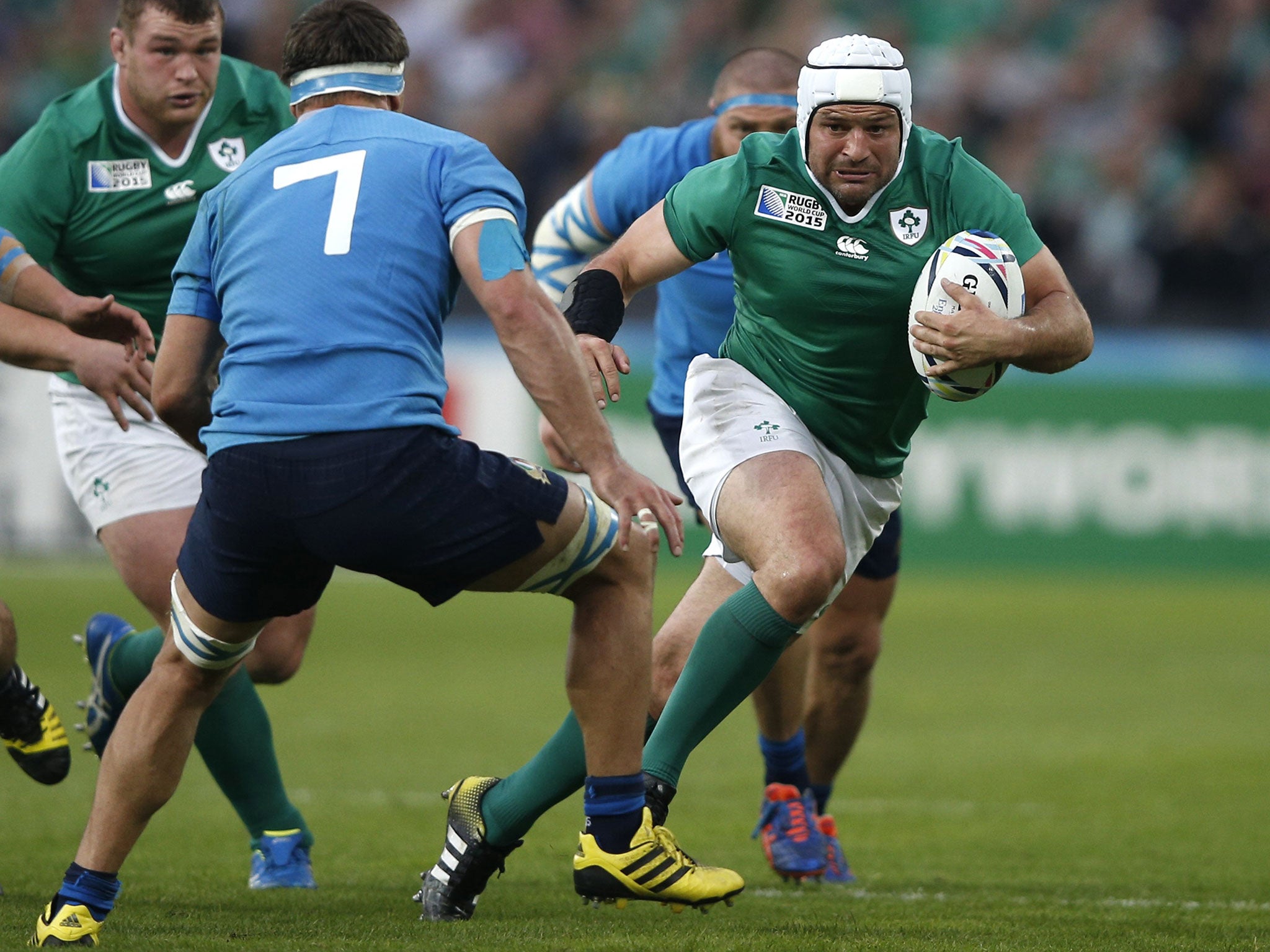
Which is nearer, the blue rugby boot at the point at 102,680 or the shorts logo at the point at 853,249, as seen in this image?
the shorts logo at the point at 853,249

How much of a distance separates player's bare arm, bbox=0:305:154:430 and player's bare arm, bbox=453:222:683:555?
4.40ft

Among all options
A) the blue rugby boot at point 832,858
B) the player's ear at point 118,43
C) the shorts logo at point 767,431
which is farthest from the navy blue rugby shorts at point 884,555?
the player's ear at point 118,43

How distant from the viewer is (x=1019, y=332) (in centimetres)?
488

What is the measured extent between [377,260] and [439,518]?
612 mm

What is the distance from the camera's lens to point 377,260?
14.1 ft

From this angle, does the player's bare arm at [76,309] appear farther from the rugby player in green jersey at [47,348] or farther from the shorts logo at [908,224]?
the shorts logo at [908,224]

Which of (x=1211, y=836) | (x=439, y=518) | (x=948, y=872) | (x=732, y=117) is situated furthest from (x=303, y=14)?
(x=1211, y=836)

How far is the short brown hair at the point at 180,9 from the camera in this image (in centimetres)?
588

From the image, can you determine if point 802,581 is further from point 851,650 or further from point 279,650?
point 279,650

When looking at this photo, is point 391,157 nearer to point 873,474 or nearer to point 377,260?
point 377,260

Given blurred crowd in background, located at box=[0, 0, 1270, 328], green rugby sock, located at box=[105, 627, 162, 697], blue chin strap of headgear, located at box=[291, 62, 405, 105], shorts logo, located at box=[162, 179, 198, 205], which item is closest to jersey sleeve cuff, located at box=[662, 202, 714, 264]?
blue chin strap of headgear, located at box=[291, 62, 405, 105]

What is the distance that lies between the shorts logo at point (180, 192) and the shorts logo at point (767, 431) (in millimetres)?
2152

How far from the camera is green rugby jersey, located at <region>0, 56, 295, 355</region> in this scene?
19.3ft

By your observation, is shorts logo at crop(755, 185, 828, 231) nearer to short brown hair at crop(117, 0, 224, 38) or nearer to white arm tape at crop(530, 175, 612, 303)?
white arm tape at crop(530, 175, 612, 303)
